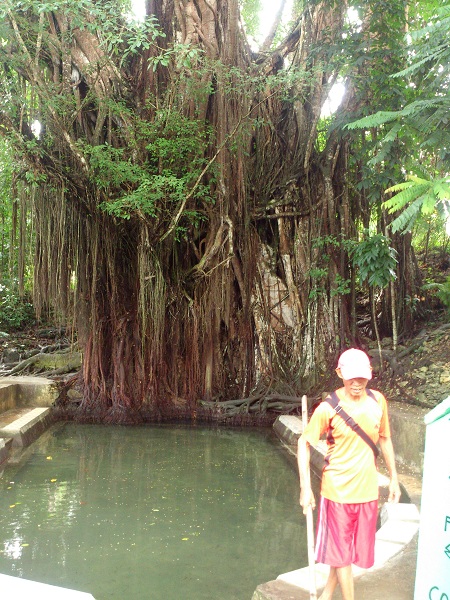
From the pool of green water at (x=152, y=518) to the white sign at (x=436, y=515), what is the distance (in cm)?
126

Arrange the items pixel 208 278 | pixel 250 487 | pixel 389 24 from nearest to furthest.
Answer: pixel 250 487
pixel 389 24
pixel 208 278

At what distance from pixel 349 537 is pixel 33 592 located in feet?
4.23

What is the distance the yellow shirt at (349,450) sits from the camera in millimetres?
2418

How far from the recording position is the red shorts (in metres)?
2.39

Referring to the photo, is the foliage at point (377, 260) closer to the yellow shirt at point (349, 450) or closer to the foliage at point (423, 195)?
the foliage at point (423, 195)

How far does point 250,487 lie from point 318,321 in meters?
3.68

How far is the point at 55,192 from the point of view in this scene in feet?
25.0

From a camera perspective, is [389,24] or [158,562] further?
[389,24]

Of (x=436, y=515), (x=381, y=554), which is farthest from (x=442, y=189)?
(x=381, y=554)

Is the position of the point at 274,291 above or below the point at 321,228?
below

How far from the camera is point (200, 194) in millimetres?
7629

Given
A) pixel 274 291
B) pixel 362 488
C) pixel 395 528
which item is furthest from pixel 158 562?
pixel 274 291

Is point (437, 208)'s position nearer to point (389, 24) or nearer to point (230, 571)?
point (230, 571)

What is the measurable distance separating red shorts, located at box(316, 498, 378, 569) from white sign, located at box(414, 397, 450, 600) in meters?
0.23
